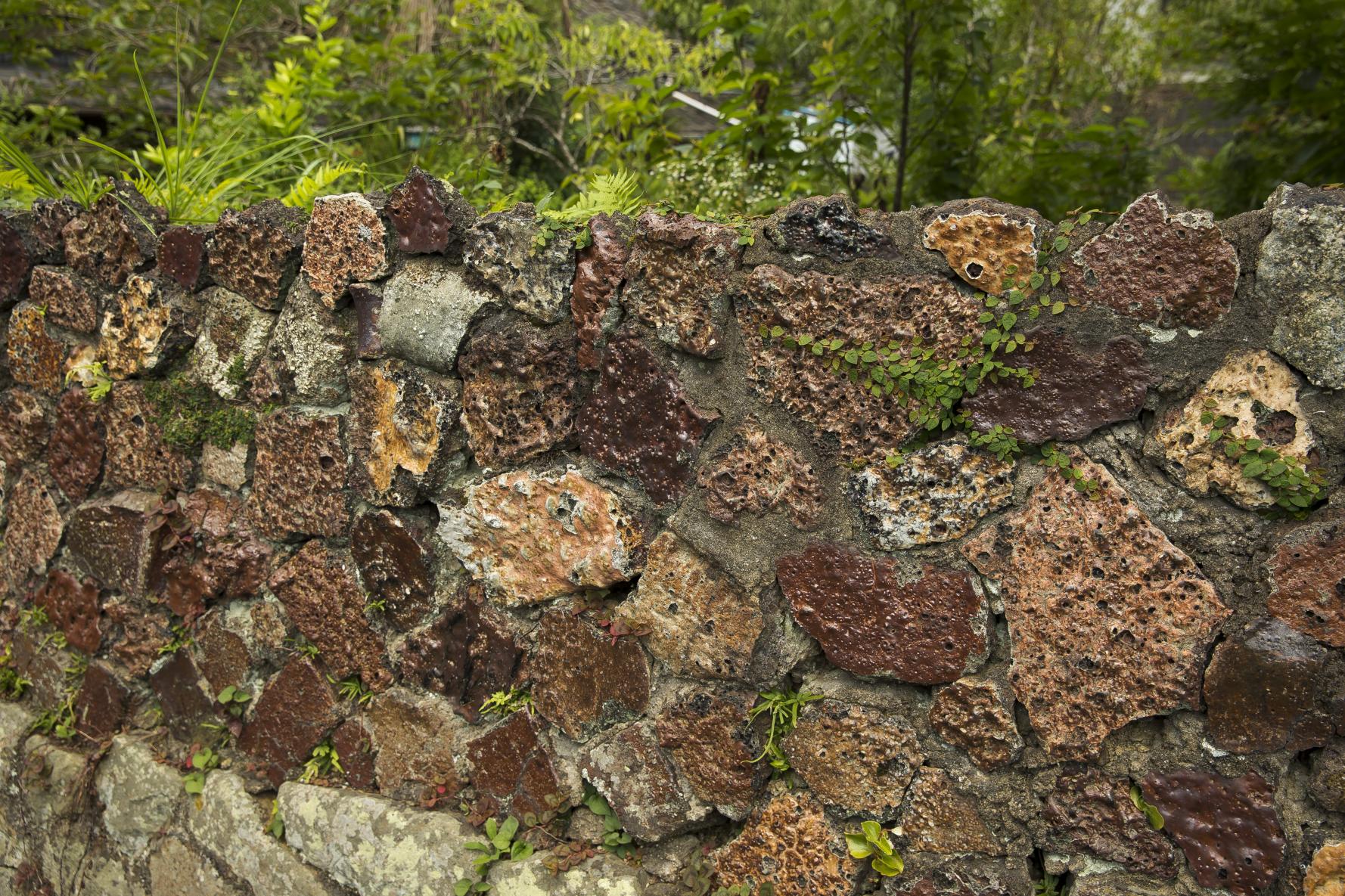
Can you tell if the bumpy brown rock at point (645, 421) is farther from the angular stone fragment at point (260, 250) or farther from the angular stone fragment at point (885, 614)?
the angular stone fragment at point (260, 250)

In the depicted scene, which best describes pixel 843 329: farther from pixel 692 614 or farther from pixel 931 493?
pixel 692 614

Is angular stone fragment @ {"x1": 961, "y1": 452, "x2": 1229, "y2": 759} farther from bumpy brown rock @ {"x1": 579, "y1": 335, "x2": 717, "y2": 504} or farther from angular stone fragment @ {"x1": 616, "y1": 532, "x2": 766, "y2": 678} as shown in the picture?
bumpy brown rock @ {"x1": 579, "y1": 335, "x2": 717, "y2": 504}

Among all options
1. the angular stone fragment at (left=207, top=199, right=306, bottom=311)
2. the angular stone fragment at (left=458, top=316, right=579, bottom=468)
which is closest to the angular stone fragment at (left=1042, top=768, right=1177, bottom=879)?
the angular stone fragment at (left=458, top=316, right=579, bottom=468)

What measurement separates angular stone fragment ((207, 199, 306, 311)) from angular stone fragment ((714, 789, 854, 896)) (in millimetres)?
1636

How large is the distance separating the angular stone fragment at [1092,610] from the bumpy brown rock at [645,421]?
1.77 ft

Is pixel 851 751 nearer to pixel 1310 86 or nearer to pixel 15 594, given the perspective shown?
pixel 15 594

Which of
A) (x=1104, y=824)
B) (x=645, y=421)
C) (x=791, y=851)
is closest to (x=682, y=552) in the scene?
(x=645, y=421)

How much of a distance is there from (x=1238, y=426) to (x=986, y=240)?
449 millimetres

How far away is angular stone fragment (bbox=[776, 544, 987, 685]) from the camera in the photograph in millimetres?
1603

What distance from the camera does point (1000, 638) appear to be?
1.60 m

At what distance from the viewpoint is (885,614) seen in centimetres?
166

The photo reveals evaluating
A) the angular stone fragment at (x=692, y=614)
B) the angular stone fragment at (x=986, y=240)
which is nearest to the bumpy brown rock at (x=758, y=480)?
the angular stone fragment at (x=692, y=614)

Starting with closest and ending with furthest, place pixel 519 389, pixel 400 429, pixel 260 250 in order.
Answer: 1. pixel 519 389
2. pixel 400 429
3. pixel 260 250

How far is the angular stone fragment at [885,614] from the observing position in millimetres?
1603
